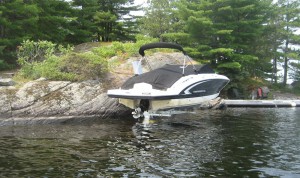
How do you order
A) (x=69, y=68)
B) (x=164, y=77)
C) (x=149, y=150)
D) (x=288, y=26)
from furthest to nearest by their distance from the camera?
(x=288, y=26)
(x=69, y=68)
(x=164, y=77)
(x=149, y=150)

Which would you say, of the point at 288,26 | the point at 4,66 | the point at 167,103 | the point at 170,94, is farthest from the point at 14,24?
the point at 288,26

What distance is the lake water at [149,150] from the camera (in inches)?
289

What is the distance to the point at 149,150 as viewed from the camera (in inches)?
365

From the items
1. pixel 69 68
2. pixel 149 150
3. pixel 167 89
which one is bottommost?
pixel 149 150

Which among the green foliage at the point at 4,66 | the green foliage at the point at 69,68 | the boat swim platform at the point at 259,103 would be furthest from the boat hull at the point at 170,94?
the green foliage at the point at 4,66

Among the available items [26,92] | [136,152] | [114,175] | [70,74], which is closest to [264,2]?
Result: [70,74]

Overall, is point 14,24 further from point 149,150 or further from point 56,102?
point 149,150

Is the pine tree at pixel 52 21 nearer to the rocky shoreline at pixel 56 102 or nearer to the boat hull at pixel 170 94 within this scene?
the rocky shoreline at pixel 56 102

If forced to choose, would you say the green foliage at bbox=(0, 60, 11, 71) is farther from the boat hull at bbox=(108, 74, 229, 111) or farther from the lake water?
the boat hull at bbox=(108, 74, 229, 111)

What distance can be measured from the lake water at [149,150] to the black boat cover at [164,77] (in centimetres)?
168

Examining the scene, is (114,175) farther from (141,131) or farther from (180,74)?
(180,74)

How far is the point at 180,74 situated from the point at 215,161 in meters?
6.98

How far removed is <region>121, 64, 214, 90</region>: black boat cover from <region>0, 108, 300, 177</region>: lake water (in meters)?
1.68

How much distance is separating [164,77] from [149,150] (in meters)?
5.96
